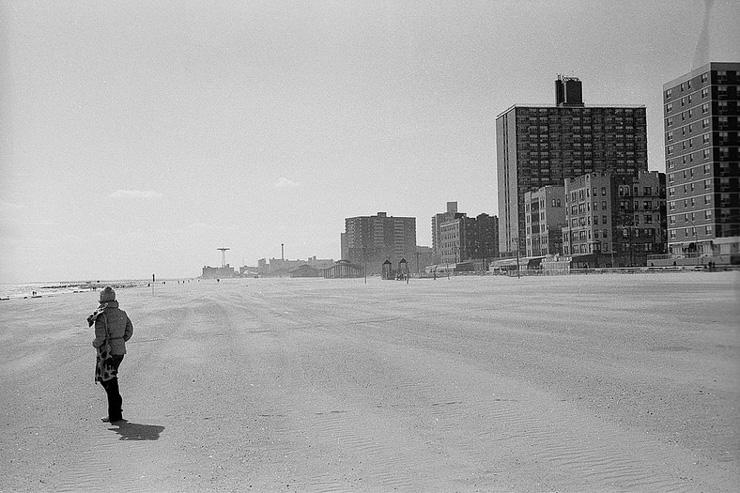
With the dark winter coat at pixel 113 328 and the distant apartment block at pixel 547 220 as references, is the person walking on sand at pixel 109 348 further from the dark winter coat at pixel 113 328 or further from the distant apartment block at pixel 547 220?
the distant apartment block at pixel 547 220

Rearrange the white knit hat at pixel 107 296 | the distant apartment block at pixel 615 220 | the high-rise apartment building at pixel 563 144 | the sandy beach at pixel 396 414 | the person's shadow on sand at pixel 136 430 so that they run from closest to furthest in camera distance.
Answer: the sandy beach at pixel 396 414
the person's shadow on sand at pixel 136 430
the white knit hat at pixel 107 296
the distant apartment block at pixel 615 220
the high-rise apartment building at pixel 563 144

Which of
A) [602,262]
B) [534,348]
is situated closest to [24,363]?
[534,348]

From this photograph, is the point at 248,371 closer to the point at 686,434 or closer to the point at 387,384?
the point at 387,384

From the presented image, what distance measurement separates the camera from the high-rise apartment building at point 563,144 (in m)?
170

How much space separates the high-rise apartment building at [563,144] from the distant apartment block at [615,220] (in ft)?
160

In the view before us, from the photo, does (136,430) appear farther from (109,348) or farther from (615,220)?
(615,220)

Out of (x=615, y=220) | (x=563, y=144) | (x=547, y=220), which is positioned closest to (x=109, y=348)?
(x=615, y=220)

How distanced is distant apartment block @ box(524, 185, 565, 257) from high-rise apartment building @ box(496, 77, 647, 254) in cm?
2128

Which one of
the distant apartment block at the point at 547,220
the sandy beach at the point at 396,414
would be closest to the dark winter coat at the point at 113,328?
the sandy beach at the point at 396,414

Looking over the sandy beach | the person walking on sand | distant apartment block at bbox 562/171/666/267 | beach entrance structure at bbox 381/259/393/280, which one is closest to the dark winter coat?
the person walking on sand

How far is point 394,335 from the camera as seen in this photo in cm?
1977

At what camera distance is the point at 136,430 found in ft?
28.6

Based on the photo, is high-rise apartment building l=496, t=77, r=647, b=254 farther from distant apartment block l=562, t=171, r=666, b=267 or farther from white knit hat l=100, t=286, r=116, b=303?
white knit hat l=100, t=286, r=116, b=303

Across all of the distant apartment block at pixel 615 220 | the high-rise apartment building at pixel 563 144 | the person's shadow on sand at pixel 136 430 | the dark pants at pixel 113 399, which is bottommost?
the person's shadow on sand at pixel 136 430
